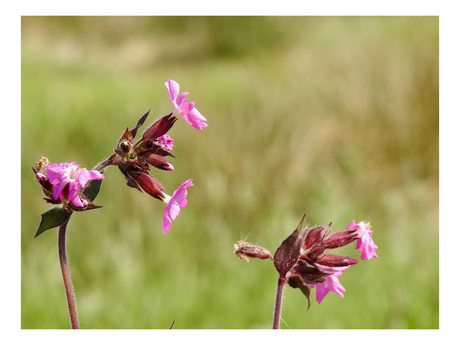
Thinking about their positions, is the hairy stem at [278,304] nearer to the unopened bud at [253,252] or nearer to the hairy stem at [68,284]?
the unopened bud at [253,252]

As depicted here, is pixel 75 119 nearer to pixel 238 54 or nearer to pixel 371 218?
pixel 371 218

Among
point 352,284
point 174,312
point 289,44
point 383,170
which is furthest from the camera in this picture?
point 289,44

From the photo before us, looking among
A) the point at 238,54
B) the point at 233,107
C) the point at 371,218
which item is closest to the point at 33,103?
the point at 233,107

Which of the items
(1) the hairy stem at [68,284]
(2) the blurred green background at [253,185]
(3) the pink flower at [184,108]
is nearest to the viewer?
(1) the hairy stem at [68,284]

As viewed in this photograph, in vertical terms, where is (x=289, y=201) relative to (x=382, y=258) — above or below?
above

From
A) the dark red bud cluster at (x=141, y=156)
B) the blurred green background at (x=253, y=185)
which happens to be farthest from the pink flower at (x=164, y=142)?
the blurred green background at (x=253, y=185)

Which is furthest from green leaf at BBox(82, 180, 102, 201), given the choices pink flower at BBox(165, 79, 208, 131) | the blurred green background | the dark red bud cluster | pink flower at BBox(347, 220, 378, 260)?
the blurred green background
